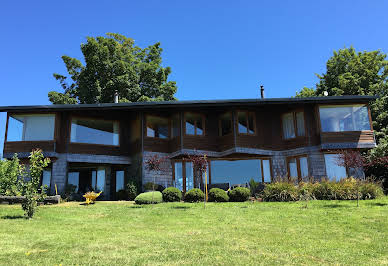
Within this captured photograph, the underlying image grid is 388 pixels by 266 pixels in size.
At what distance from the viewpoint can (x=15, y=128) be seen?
18.2m

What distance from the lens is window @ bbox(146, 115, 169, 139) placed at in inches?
753

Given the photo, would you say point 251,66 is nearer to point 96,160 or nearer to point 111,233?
point 96,160

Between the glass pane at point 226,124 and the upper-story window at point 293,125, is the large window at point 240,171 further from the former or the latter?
the upper-story window at point 293,125

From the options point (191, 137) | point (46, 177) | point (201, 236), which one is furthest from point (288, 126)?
point (46, 177)

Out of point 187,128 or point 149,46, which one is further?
point 149,46

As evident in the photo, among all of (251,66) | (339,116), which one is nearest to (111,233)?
(339,116)

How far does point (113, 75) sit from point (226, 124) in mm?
15728

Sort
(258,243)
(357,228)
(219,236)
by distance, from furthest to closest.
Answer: (357,228), (219,236), (258,243)

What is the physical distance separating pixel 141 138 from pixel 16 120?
678 cm

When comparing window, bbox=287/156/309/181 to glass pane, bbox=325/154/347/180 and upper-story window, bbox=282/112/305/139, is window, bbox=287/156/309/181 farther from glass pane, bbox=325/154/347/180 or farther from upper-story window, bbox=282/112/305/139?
upper-story window, bbox=282/112/305/139

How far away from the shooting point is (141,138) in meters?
18.7

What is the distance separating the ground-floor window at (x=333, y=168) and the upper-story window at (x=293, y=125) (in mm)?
1852

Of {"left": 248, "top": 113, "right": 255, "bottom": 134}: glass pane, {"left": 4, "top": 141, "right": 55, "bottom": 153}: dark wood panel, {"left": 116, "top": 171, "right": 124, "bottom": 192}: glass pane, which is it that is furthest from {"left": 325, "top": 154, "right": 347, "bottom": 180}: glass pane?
{"left": 4, "top": 141, "right": 55, "bottom": 153}: dark wood panel

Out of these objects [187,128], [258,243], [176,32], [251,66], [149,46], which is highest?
[149,46]
